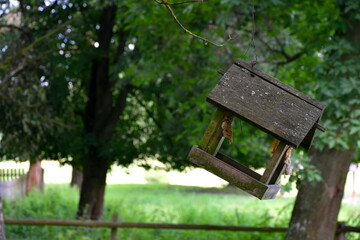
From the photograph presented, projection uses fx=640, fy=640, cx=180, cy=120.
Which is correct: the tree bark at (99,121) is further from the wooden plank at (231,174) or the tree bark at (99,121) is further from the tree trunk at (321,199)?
the wooden plank at (231,174)

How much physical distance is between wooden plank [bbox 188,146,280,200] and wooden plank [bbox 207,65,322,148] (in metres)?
0.30

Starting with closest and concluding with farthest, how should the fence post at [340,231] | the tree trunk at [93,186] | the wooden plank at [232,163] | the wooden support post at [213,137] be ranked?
the wooden support post at [213,137], the wooden plank at [232,163], the fence post at [340,231], the tree trunk at [93,186]

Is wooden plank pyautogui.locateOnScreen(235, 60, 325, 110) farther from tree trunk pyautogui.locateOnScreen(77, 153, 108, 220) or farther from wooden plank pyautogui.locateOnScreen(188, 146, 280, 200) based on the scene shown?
tree trunk pyautogui.locateOnScreen(77, 153, 108, 220)

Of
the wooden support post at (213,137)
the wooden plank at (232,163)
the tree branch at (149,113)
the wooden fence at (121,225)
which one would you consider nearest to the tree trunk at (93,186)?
the tree branch at (149,113)

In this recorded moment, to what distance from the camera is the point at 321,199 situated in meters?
8.59

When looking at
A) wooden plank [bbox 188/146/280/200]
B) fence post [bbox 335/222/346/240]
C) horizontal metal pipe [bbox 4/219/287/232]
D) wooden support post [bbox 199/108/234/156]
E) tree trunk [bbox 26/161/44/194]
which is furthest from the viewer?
A: tree trunk [bbox 26/161/44/194]

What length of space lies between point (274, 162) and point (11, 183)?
1735cm

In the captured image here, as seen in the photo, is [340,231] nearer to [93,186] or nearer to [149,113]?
[149,113]

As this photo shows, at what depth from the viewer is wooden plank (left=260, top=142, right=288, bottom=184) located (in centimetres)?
371

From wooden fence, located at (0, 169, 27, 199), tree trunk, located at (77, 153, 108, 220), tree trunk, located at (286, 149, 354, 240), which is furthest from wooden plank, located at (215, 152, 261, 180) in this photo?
wooden fence, located at (0, 169, 27, 199)

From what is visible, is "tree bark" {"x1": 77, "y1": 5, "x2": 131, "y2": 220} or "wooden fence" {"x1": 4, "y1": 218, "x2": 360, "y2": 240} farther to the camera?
"tree bark" {"x1": 77, "y1": 5, "x2": 131, "y2": 220}

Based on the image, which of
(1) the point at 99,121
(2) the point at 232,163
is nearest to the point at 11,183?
(1) the point at 99,121

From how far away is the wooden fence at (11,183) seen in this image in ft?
61.8

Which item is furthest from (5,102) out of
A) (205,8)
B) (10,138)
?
(205,8)
